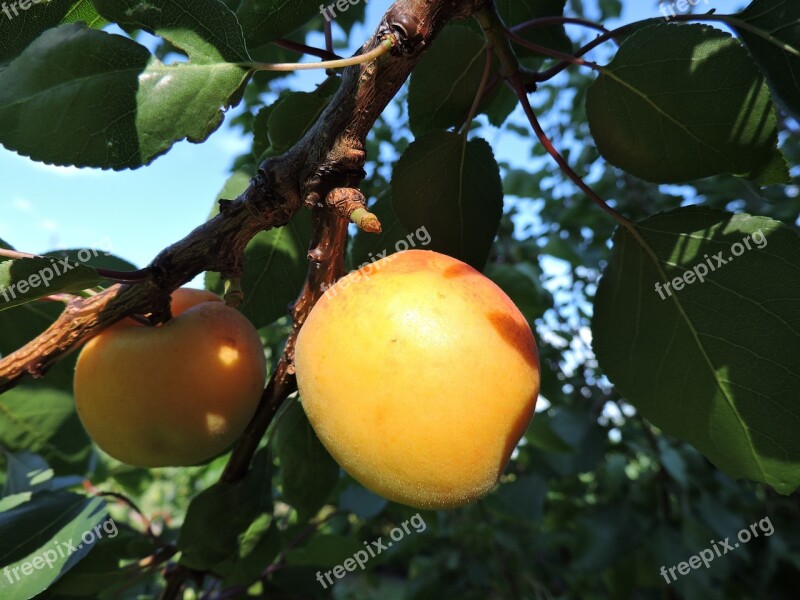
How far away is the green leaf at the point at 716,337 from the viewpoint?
2.09 ft

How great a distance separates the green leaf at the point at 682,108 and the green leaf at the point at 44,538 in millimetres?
872

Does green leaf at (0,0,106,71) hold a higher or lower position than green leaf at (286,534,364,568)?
higher

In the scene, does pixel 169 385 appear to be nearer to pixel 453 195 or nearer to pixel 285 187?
pixel 285 187

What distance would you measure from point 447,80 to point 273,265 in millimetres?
376

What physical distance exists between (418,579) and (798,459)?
1.76 metres

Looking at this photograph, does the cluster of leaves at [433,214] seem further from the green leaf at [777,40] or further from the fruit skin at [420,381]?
the fruit skin at [420,381]

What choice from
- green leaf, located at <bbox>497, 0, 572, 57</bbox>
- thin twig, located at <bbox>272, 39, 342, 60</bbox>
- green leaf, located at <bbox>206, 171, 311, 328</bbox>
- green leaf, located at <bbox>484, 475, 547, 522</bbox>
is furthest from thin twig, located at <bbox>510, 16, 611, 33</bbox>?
green leaf, located at <bbox>484, 475, 547, 522</bbox>

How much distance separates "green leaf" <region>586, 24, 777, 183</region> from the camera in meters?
0.65

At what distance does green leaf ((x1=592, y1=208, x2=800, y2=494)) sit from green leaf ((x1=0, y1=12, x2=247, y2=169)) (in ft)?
1.73

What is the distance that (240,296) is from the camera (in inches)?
26.0

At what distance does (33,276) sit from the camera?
1.84 ft

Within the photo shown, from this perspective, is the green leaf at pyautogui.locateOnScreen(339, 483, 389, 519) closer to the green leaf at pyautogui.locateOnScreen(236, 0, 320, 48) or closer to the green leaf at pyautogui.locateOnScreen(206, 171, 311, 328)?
the green leaf at pyautogui.locateOnScreen(206, 171, 311, 328)

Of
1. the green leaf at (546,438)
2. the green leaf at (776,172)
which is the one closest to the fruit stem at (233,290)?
the green leaf at (776,172)

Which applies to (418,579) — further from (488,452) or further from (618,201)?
(488,452)
